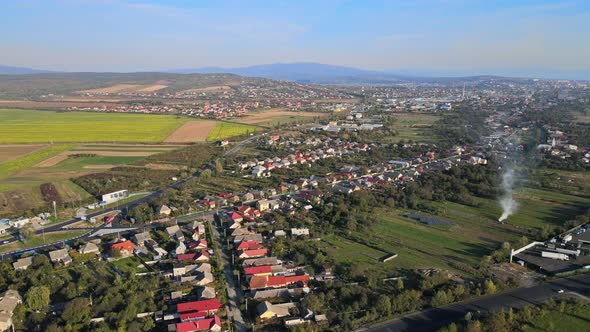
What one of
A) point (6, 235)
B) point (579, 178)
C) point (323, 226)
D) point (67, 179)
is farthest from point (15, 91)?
point (579, 178)

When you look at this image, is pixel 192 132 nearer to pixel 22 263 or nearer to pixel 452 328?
pixel 22 263

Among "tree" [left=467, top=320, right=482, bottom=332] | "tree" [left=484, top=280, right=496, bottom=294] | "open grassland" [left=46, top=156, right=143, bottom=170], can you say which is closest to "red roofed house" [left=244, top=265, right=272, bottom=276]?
"tree" [left=467, top=320, right=482, bottom=332]

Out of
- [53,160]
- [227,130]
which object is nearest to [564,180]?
[227,130]

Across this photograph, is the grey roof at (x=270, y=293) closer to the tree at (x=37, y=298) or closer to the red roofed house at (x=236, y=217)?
the tree at (x=37, y=298)

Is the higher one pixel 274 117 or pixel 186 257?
pixel 274 117

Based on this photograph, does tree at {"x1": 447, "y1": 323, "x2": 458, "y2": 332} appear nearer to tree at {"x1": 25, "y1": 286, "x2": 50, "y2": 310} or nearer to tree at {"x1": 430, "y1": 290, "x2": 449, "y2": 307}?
tree at {"x1": 430, "y1": 290, "x2": 449, "y2": 307}
